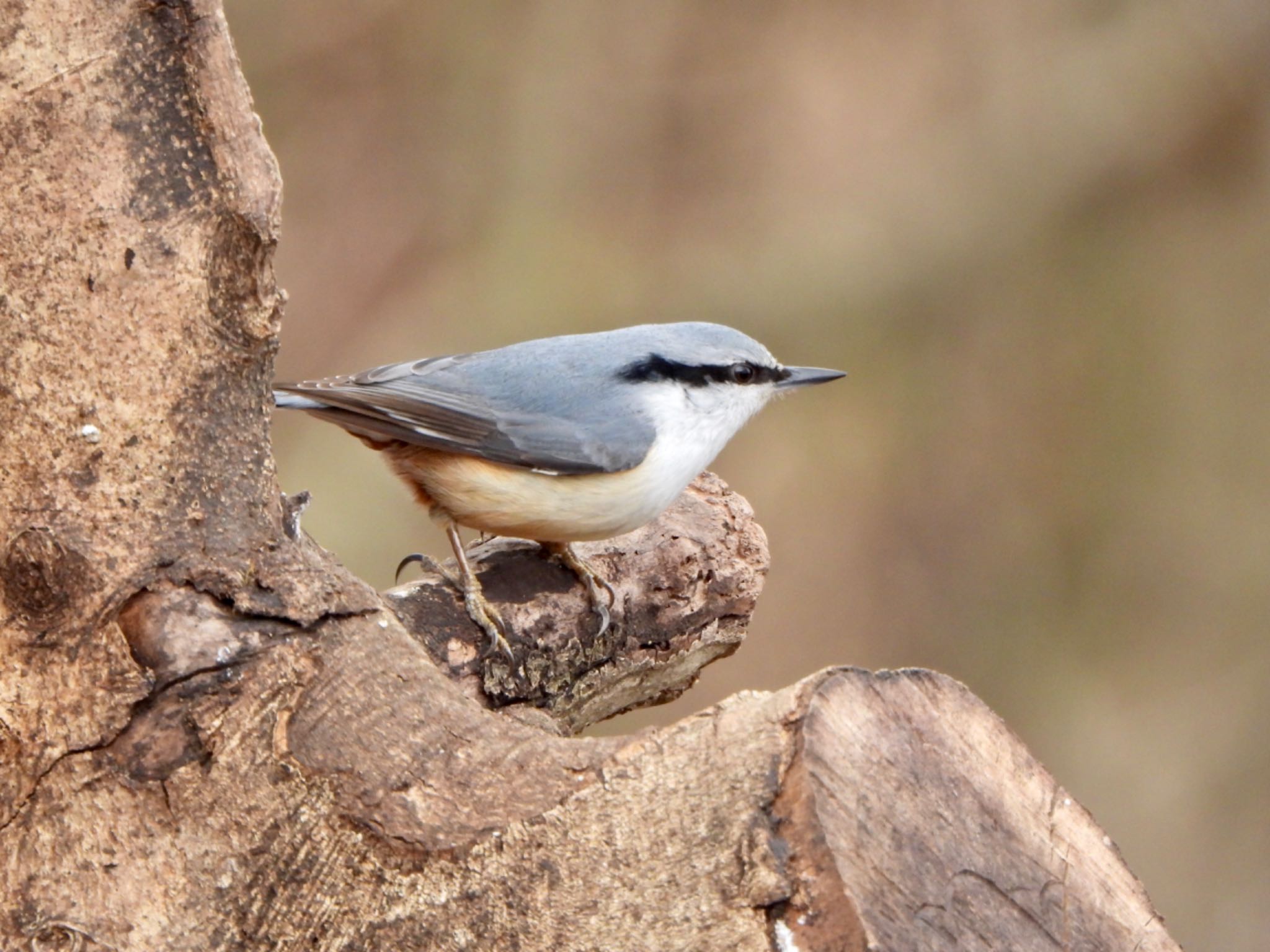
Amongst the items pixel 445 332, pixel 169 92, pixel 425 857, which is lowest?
pixel 445 332

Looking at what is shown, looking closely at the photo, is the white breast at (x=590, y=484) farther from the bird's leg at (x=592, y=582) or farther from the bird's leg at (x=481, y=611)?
the bird's leg at (x=481, y=611)

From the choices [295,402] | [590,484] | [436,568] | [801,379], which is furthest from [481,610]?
[801,379]

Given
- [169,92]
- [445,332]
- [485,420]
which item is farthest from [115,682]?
[445,332]

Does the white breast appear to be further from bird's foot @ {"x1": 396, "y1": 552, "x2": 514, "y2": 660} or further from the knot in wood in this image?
the knot in wood

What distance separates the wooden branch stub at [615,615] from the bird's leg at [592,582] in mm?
14

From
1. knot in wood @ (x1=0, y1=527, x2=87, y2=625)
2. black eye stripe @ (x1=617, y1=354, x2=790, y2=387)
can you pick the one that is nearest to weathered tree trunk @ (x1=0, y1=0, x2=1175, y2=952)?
knot in wood @ (x1=0, y1=527, x2=87, y2=625)

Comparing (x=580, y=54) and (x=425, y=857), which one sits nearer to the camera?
(x=425, y=857)

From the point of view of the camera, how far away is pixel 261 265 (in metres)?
1.51

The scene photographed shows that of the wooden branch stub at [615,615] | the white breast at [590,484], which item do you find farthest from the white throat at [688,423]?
the wooden branch stub at [615,615]

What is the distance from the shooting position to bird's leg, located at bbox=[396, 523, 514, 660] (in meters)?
2.22

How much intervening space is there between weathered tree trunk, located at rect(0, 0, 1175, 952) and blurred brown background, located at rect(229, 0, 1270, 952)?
3.31m

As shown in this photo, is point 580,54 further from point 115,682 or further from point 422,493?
point 115,682

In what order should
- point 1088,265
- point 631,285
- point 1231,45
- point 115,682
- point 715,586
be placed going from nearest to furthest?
point 115,682, point 715,586, point 1231,45, point 1088,265, point 631,285

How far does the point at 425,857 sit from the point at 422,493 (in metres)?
1.39
